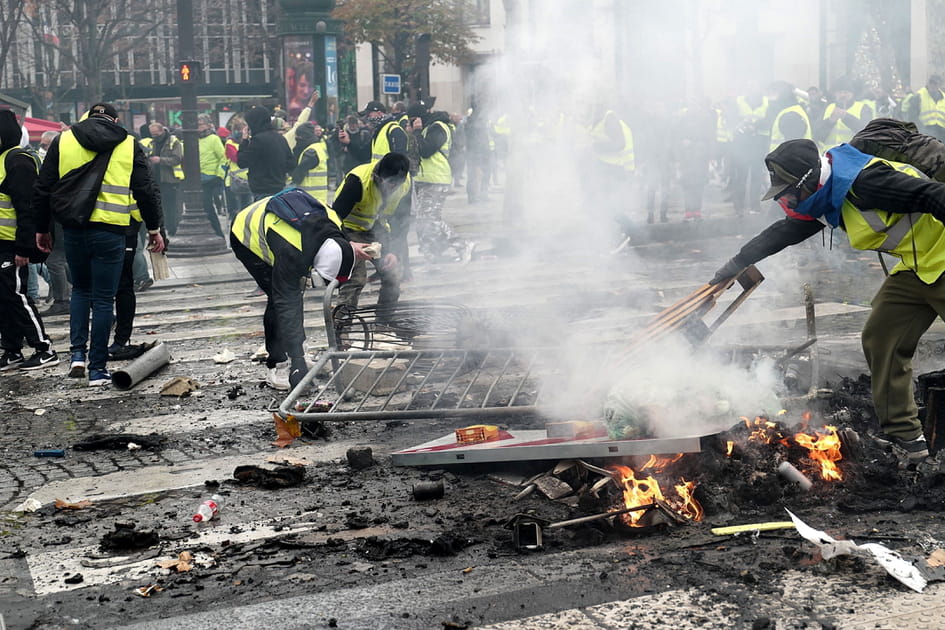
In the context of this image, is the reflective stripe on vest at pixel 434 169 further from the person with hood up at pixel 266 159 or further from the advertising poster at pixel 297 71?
the advertising poster at pixel 297 71

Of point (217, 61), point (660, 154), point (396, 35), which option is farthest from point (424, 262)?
point (217, 61)

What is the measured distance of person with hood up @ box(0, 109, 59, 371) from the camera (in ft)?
25.0

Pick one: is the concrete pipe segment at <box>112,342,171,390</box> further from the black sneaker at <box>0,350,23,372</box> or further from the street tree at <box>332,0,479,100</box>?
the street tree at <box>332,0,479,100</box>

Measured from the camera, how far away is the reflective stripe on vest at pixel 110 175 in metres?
6.92

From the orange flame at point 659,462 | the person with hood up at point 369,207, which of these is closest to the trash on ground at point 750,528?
the orange flame at point 659,462

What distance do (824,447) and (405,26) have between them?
81.4 ft

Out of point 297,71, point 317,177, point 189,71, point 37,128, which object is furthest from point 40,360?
point 297,71

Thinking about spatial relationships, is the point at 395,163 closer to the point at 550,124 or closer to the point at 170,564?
the point at 170,564

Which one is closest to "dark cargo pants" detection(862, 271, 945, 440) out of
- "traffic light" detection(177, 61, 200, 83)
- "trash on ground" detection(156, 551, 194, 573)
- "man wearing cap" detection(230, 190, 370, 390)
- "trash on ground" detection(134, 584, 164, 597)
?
"man wearing cap" detection(230, 190, 370, 390)

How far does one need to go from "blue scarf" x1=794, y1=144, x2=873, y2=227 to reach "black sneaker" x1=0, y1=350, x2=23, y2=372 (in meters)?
5.65

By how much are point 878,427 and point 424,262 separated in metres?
8.15

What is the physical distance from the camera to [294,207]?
6066 mm

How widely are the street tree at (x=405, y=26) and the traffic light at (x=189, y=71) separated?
9701 mm

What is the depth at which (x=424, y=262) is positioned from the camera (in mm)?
12930
